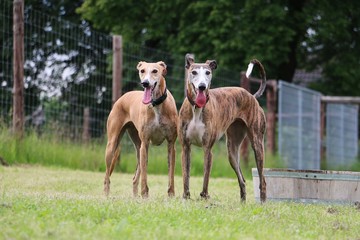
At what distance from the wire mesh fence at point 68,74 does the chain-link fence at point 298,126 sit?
4.43ft

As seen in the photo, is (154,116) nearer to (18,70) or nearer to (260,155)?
(260,155)

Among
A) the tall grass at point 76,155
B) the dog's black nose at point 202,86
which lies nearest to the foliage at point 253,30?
the tall grass at point 76,155

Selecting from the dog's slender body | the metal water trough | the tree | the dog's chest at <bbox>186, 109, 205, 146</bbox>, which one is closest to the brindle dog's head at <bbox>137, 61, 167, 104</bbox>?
the dog's slender body

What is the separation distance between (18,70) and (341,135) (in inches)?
450

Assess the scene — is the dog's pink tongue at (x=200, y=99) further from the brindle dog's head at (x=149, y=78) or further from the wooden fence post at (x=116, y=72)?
the wooden fence post at (x=116, y=72)

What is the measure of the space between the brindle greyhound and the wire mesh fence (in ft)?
19.7

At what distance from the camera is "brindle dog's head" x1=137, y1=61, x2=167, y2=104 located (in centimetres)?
821

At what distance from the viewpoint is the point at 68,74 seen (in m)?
18.5

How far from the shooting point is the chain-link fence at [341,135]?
20.4 m

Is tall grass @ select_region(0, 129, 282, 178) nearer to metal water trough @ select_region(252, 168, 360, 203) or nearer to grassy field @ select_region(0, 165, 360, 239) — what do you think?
metal water trough @ select_region(252, 168, 360, 203)

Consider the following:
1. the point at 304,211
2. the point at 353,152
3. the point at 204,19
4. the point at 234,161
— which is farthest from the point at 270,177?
the point at 353,152

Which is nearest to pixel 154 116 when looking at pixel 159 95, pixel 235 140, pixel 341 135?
pixel 159 95

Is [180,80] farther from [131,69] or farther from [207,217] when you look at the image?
[207,217]

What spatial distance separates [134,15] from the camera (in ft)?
74.2
